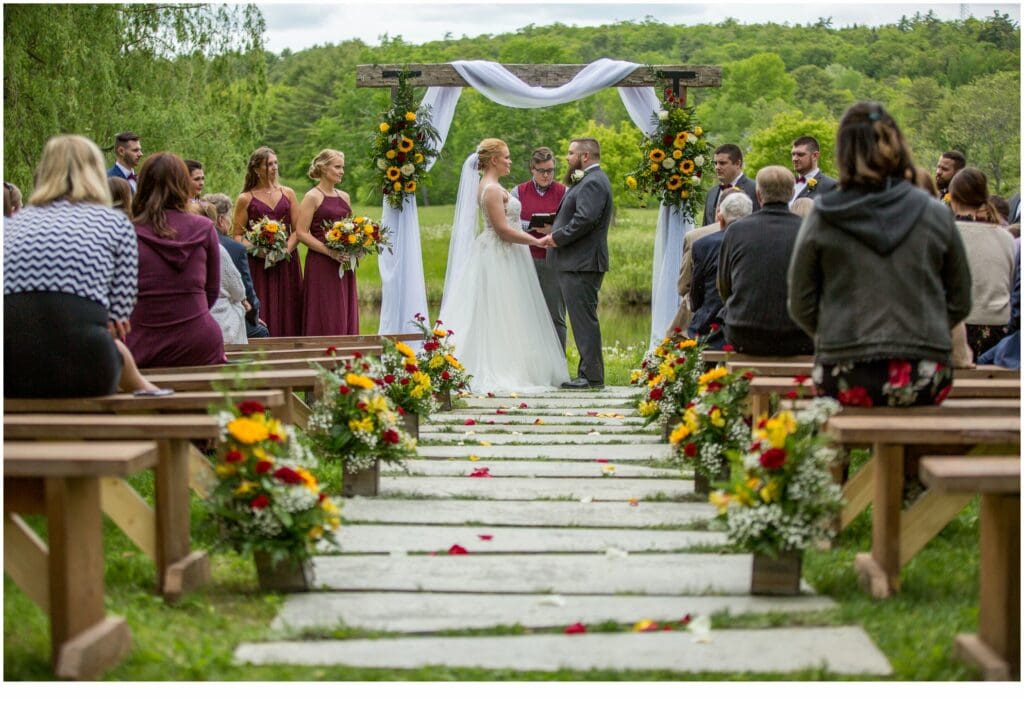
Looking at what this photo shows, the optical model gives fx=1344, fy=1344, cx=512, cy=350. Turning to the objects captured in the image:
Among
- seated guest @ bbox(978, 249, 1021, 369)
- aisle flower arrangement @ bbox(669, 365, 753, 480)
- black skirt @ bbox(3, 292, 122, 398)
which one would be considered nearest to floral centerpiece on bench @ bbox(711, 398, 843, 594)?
aisle flower arrangement @ bbox(669, 365, 753, 480)

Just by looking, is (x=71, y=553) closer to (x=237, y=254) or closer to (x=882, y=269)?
(x=882, y=269)

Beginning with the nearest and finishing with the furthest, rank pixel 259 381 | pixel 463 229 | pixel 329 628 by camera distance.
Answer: pixel 329 628
pixel 259 381
pixel 463 229

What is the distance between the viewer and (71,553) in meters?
3.93

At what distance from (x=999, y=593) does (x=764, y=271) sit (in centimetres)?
357

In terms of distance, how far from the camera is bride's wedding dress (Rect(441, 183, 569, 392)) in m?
11.7

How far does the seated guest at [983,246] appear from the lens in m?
7.68

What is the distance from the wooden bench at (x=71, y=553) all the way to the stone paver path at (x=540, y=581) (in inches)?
17.3

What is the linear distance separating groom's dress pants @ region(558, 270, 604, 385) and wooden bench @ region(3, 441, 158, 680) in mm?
7577

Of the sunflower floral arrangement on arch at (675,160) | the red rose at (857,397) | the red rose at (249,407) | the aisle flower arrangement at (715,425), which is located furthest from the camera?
the sunflower floral arrangement on arch at (675,160)

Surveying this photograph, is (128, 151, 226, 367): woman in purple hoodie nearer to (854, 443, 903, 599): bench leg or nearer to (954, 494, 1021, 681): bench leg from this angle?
(854, 443, 903, 599): bench leg

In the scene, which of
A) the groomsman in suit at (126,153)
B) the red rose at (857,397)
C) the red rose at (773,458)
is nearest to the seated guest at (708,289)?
→ the red rose at (857,397)

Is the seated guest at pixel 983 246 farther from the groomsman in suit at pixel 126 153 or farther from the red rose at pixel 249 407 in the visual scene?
the groomsman in suit at pixel 126 153

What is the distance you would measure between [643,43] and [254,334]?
41932mm

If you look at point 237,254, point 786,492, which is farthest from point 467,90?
point 786,492
